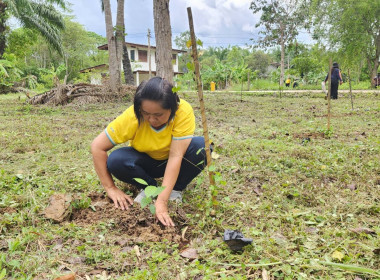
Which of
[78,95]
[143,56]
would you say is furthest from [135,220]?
[143,56]

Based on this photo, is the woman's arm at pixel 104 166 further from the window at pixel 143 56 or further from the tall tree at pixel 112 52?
the window at pixel 143 56

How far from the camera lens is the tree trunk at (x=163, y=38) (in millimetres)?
5641

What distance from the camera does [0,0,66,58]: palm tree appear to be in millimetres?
13562

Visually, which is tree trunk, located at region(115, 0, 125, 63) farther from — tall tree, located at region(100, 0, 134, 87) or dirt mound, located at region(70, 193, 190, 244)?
dirt mound, located at region(70, 193, 190, 244)

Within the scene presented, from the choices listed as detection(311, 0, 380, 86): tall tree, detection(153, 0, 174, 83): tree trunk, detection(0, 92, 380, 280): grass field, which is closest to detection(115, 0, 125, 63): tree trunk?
detection(153, 0, 174, 83): tree trunk

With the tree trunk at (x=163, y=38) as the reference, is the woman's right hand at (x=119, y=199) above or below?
below

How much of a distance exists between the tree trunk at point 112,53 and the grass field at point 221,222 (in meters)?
5.89

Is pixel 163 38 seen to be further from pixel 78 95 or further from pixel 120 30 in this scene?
pixel 78 95

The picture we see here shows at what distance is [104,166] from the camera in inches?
77.9

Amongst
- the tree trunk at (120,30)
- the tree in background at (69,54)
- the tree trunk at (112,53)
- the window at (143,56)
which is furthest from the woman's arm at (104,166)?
the window at (143,56)

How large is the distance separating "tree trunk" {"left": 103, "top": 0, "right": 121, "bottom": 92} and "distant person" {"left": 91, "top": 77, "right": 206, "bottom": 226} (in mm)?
7322

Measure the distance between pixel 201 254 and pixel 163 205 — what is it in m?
0.41

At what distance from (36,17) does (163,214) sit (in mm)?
18172

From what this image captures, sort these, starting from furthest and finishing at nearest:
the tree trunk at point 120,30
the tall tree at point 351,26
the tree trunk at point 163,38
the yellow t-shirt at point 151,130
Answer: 1. the tall tree at point 351,26
2. the tree trunk at point 120,30
3. the tree trunk at point 163,38
4. the yellow t-shirt at point 151,130
